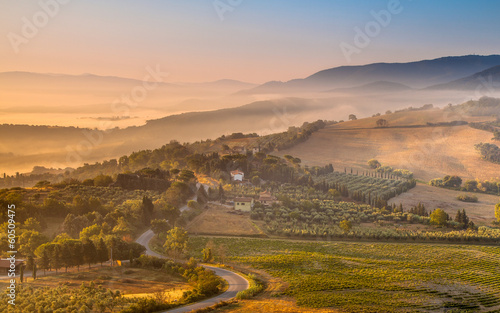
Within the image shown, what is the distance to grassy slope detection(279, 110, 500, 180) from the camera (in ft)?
345

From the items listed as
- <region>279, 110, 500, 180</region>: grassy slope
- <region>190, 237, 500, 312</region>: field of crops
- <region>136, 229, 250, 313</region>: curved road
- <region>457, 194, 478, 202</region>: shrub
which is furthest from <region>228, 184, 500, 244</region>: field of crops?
<region>279, 110, 500, 180</region>: grassy slope

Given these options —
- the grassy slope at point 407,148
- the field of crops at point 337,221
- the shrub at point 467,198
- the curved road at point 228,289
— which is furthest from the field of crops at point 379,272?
the grassy slope at point 407,148

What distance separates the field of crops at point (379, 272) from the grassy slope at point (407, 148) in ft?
172

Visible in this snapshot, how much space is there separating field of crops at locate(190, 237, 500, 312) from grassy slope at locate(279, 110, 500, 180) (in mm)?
52361

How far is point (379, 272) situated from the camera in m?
40.4

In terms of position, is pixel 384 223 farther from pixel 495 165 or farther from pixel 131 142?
pixel 131 142

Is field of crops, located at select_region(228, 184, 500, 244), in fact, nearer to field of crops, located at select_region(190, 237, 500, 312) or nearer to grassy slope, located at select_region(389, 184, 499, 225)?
field of crops, located at select_region(190, 237, 500, 312)

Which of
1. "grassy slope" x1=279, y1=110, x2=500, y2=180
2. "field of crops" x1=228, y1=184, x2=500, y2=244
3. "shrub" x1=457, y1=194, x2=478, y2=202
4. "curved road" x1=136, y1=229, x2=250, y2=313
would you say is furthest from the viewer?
"grassy slope" x1=279, y1=110, x2=500, y2=180

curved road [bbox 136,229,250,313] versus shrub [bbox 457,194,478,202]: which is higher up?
shrub [bbox 457,194,478,202]

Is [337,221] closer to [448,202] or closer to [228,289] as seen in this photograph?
[448,202]

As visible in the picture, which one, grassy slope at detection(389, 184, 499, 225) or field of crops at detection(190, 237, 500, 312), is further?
grassy slope at detection(389, 184, 499, 225)

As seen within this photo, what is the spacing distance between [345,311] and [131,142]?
92.1 m

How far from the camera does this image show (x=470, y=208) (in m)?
75.9

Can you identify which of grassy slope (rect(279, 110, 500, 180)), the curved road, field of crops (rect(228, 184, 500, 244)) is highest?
grassy slope (rect(279, 110, 500, 180))
